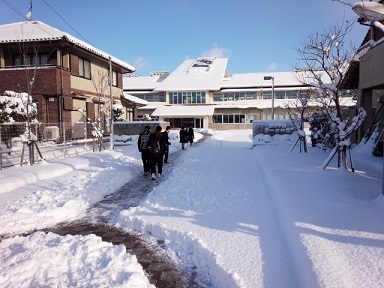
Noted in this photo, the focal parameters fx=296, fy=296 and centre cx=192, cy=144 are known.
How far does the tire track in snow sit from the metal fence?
824 cm

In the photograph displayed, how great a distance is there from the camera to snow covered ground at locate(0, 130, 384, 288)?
3.16 meters

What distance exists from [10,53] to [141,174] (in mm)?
13773

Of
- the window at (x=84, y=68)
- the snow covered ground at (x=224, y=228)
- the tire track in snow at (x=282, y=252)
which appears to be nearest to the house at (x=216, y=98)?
the window at (x=84, y=68)

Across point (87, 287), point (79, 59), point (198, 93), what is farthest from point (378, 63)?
point (198, 93)

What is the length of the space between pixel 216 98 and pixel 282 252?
1589 inches

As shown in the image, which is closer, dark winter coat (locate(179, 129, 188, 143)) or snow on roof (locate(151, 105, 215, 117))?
dark winter coat (locate(179, 129, 188, 143))

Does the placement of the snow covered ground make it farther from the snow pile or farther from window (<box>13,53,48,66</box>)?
window (<box>13,53,48,66</box>)

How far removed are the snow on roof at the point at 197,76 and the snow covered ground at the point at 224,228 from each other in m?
34.5

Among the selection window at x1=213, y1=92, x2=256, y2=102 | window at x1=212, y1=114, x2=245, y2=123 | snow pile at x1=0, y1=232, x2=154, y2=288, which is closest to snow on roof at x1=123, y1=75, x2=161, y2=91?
window at x1=213, y1=92, x2=256, y2=102

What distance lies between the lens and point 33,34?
17172mm

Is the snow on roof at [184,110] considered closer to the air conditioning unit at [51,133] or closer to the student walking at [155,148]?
the air conditioning unit at [51,133]

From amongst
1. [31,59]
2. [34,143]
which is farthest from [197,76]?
[34,143]

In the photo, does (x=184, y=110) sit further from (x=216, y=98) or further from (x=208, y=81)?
(x=208, y=81)

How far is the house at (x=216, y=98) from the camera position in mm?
39406
